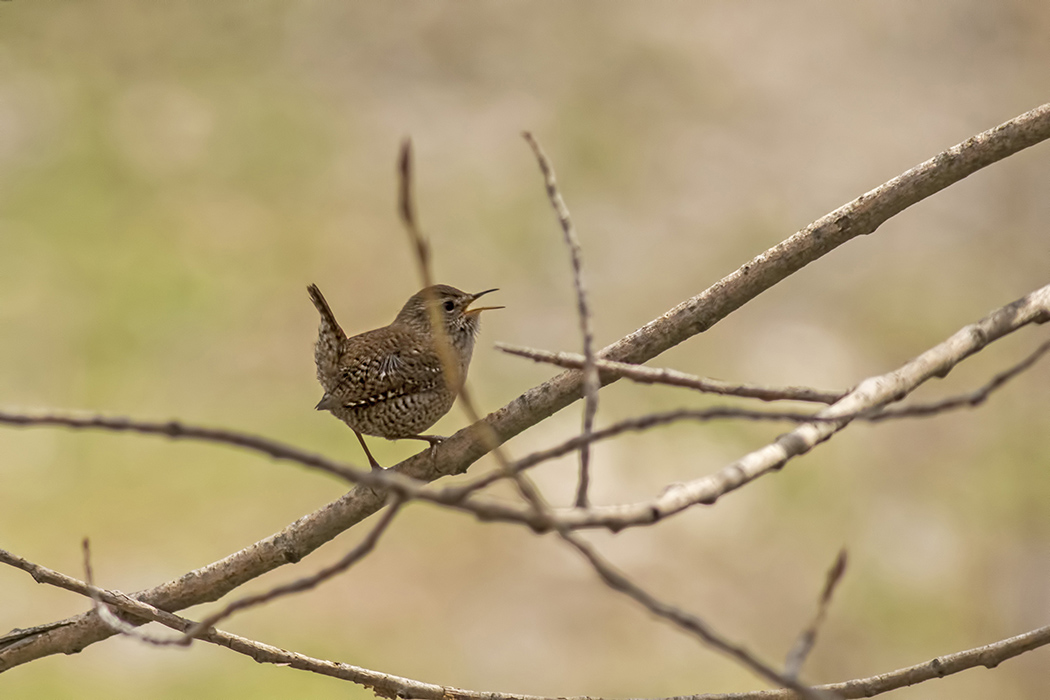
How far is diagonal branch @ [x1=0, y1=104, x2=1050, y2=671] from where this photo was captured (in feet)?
6.63

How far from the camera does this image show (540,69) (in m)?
11.8

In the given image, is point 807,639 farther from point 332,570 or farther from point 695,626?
point 332,570

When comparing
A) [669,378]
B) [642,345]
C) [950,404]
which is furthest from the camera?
[642,345]

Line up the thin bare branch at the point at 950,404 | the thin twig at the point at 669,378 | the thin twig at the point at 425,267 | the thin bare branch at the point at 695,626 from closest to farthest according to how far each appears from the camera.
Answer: the thin twig at the point at 425,267 → the thin bare branch at the point at 695,626 → the thin bare branch at the point at 950,404 → the thin twig at the point at 669,378

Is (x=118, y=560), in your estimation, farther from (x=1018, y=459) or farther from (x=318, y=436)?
(x=1018, y=459)

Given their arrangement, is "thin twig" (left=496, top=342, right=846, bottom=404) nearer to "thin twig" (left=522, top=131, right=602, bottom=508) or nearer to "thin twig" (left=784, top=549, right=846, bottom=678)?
"thin twig" (left=522, top=131, right=602, bottom=508)

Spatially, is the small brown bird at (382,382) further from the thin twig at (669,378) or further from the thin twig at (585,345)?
the thin twig at (585,345)

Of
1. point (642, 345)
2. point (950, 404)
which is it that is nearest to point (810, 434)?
point (950, 404)

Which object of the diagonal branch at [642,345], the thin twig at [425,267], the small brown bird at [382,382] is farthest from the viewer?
the small brown bird at [382,382]

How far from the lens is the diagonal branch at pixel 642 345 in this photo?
Answer: 2.02 meters

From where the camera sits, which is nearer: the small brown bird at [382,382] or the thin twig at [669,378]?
the thin twig at [669,378]

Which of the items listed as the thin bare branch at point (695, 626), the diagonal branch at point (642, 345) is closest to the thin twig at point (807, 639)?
the thin bare branch at point (695, 626)

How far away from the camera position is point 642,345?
2193 millimetres

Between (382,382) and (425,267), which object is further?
(382,382)
